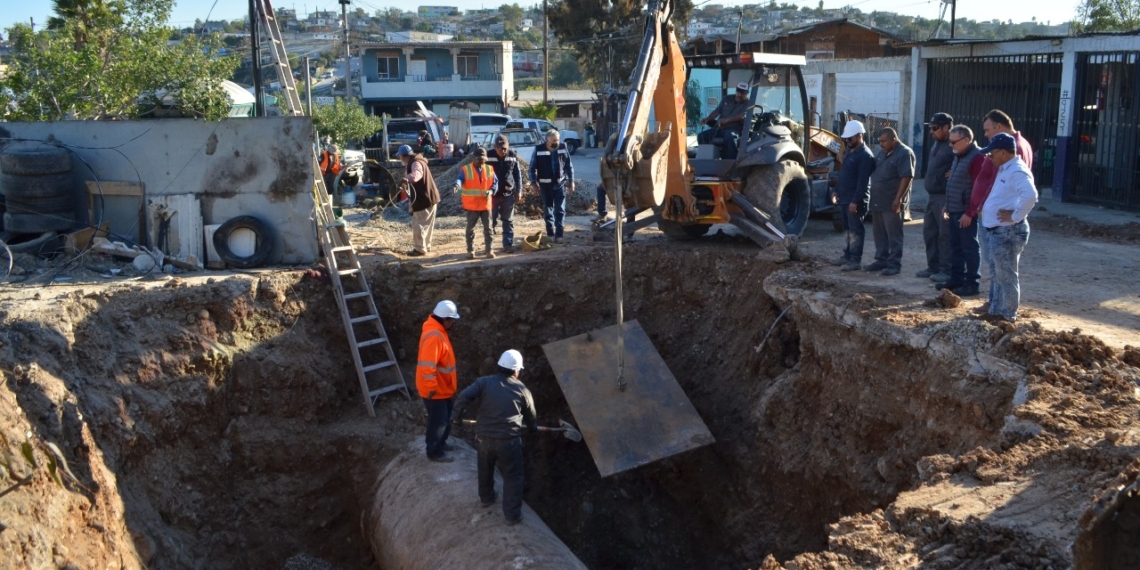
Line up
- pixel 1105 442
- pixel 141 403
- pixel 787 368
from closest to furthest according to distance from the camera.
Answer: pixel 1105 442, pixel 141 403, pixel 787 368

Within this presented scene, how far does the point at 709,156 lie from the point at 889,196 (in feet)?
8.17

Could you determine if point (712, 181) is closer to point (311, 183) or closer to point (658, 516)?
point (658, 516)

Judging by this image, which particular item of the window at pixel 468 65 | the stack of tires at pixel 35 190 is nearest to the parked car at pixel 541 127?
the window at pixel 468 65

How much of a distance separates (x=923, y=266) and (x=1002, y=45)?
894cm

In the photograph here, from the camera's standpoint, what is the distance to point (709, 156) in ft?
36.6

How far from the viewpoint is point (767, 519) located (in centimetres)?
877

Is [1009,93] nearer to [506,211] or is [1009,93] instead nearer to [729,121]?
[729,121]

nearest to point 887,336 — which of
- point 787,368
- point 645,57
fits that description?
point 787,368

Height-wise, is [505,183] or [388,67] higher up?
[388,67]

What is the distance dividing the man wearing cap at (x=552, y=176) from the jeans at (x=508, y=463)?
5.13 metres

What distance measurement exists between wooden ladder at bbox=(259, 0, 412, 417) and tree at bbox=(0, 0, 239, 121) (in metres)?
5.67

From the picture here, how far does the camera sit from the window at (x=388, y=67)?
44469 millimetres

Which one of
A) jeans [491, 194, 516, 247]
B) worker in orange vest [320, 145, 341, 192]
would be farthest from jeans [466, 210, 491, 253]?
worker in orange vest [320, 145, 341, 192]

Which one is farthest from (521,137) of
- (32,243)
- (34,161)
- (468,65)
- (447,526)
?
(447,526)
